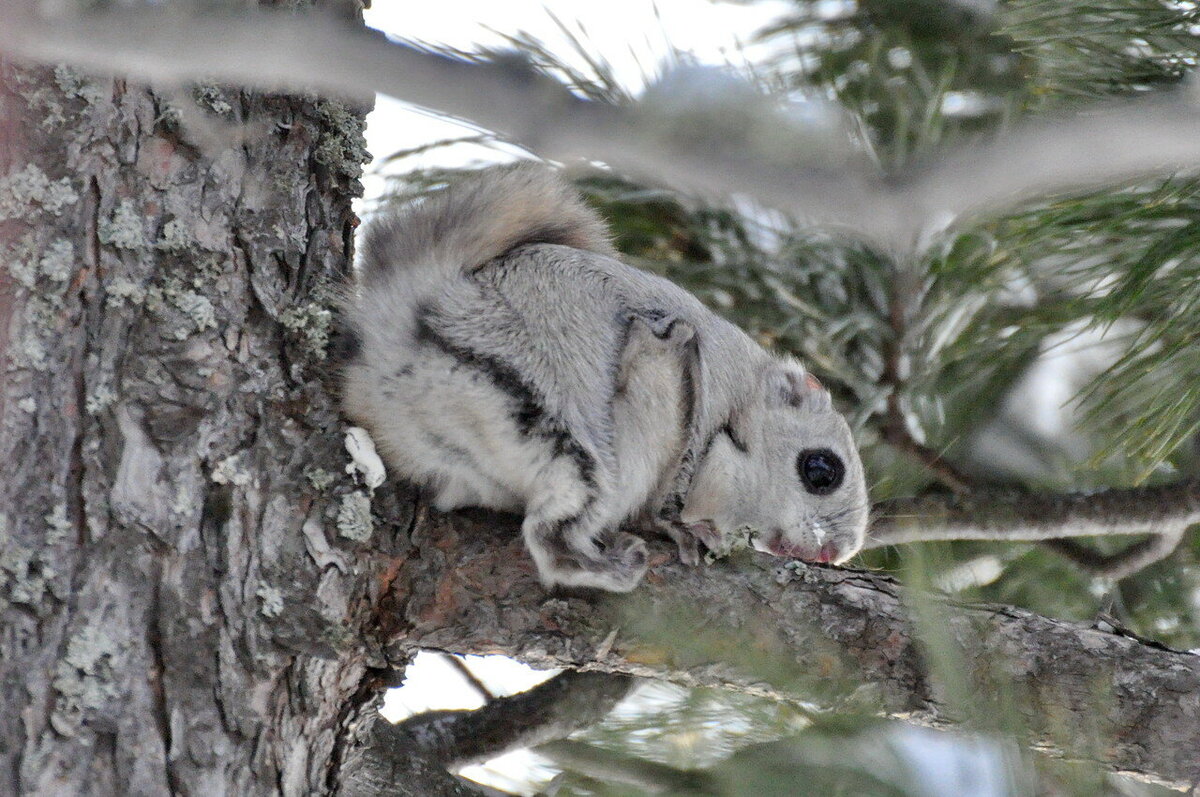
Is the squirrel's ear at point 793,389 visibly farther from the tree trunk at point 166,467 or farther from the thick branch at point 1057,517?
the tree trunk at point 166,467

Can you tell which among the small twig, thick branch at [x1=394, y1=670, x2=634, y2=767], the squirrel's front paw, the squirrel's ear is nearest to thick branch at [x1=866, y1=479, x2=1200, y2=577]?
the squirrel's ear

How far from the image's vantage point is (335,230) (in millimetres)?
1304

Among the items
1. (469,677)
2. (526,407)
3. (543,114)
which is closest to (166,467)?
(526,407)

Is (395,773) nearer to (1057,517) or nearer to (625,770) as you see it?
(625,770)

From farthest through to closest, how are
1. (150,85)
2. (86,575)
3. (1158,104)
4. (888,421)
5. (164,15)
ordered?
(888,421)
(150,85)
(86,575)
(1158,104)
(164,15)

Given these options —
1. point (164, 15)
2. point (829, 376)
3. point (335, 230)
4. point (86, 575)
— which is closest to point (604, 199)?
point (829, 376)

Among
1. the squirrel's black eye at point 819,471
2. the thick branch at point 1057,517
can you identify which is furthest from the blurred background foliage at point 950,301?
the squirrel's black eye at point 819,471

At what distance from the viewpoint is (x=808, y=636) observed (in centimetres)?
115

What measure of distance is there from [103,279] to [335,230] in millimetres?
279

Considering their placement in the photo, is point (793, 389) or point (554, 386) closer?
point (554, 386)

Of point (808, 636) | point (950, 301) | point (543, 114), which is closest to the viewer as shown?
point (543, 114)

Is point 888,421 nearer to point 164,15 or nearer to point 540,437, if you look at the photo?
point 540,437

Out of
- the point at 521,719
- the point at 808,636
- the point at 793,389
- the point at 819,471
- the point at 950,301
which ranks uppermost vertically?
the point at 950,301

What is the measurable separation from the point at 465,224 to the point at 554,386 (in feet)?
0.78
